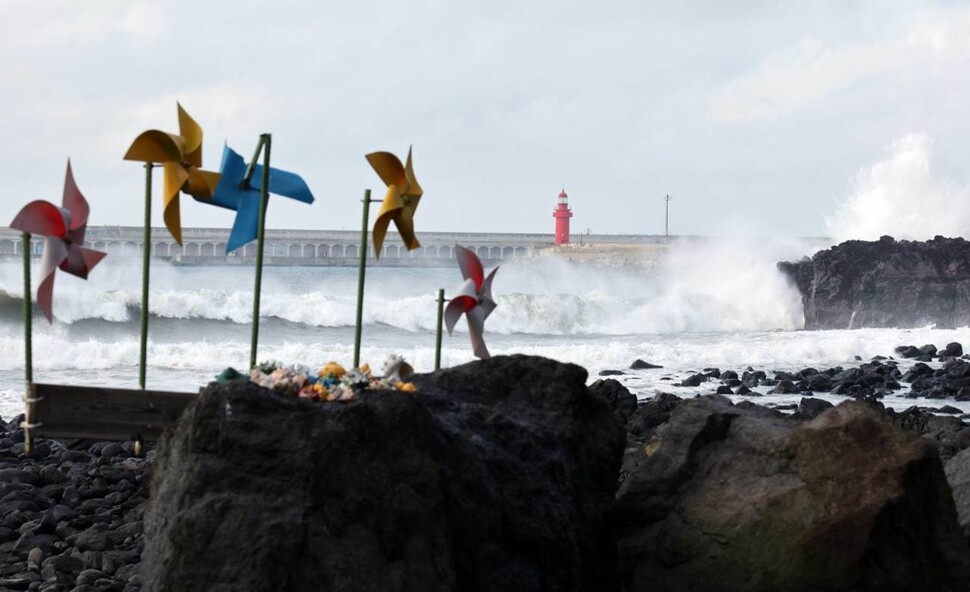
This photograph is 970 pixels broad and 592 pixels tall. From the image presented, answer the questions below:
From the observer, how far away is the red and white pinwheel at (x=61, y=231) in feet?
20.7

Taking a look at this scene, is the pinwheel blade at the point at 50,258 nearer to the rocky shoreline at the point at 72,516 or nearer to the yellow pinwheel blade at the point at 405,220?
the yellow pinwheel blade at the point at 405,220

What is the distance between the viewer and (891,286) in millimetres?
36938

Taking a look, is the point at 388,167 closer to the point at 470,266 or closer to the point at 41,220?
the point at 470,266

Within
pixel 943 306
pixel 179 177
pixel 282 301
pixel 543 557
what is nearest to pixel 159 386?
pixel 179 177

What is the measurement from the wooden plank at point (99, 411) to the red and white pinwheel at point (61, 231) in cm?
63

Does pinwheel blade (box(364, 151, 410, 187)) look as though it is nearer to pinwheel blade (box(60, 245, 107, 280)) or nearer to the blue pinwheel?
the blue pinwheel

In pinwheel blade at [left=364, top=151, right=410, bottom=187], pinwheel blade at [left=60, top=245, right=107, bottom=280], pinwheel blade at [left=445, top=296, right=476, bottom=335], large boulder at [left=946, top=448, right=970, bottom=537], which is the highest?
pinwheel blade at [left=364, top=151, right=410, bottom=187]

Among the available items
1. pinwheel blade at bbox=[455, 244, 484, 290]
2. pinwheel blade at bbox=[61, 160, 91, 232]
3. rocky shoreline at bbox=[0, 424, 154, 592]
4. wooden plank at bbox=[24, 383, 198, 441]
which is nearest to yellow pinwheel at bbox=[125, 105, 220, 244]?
pinwheel blade at bbox=[61, 160, 91, 232]

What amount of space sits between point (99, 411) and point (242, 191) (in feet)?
4.61

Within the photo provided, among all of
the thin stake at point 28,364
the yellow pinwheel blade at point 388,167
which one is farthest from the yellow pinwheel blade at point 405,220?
the thin stake at point 28,364

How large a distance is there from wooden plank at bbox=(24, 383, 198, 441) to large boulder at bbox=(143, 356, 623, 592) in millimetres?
767

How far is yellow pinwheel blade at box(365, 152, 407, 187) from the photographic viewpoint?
21.4ft

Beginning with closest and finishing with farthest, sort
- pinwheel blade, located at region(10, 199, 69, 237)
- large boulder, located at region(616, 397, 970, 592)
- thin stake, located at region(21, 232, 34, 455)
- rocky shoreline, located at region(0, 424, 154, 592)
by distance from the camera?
large boulder, located at region(616, 397, 970, 592) → thin stake, located at region(21, 232, 34, 455) → pinwheel blade, located at region(10, 199, 69, 237) → rocky shoreline, located at region(0, 424, 154, 592)

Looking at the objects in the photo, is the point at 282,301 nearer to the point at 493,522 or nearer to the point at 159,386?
the point at 159,386
